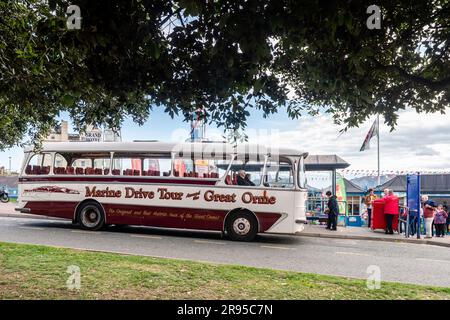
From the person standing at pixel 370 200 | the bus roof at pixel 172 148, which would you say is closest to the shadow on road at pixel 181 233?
the bus roof at pixel 172 148

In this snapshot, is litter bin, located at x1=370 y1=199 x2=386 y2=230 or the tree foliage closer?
the tree foliage

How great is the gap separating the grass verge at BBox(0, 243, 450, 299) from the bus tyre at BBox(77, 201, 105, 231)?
5.75 meters

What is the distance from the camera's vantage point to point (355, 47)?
508 cm

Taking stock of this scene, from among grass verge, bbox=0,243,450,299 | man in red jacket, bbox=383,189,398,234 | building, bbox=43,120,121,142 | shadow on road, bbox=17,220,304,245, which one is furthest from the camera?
man in red jacket, bbox=383,189,398,234

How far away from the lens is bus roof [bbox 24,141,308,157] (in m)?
12.7

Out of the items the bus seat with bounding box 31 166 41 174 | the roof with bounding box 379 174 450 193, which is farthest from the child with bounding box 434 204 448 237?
the roof with bounding box 379 174 450 193

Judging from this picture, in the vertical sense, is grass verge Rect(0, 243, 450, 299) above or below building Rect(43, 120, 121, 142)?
below

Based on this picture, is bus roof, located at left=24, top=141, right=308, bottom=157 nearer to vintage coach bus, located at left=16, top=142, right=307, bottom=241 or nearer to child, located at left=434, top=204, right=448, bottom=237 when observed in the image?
vintage coach bus, located at left=16, top=142, right=307, bottom=241

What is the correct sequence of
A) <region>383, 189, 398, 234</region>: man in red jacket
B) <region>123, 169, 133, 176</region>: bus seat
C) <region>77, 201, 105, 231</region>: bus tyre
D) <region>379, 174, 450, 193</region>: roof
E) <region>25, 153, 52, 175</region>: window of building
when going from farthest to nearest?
<region>379, 174, 450, 193</region>: roof, <region>383, 189, 398, 234</region>: man in red jacket, <region>25, 153, 52, 175</region>: window of building, <region>77, 201, 105, 231</region>: bus tyre, <region>123, 169, 133, 176</region>: bus seat

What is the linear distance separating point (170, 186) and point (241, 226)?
2598mm

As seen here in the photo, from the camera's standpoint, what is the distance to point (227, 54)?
477cm
